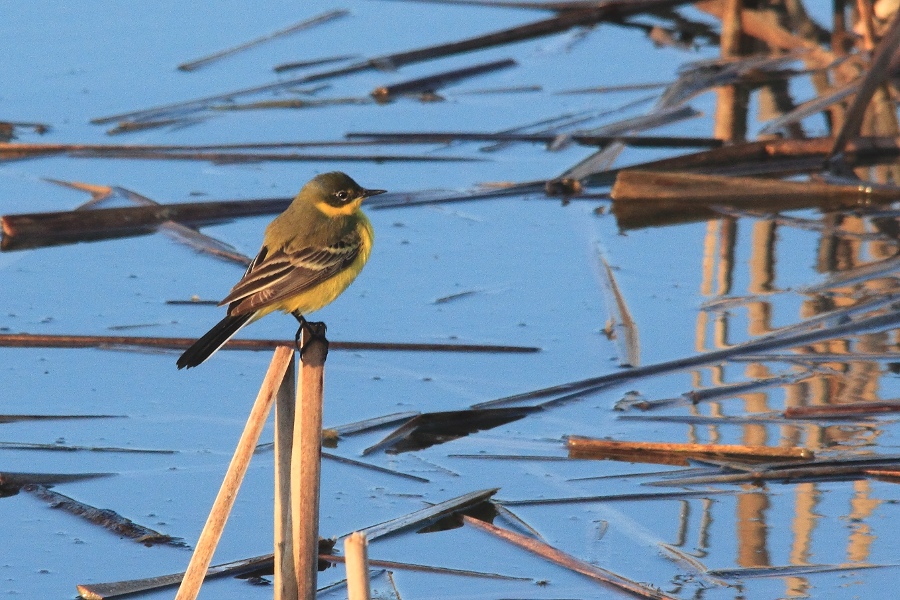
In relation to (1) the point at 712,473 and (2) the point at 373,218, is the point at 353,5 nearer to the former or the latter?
(2) the point at 373,218

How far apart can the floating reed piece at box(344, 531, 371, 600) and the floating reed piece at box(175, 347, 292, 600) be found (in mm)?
640

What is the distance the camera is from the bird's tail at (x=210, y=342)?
18.0ft

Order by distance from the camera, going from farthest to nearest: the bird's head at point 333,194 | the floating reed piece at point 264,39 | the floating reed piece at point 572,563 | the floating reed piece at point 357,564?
1. the floating reed piece at point 264,39
2. the bird's head at point 333,194
3. the floating reed piece at point 572,563
4. the floating reed piece at point 357,564

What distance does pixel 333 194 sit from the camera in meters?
6.77

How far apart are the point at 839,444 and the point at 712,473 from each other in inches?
29.4

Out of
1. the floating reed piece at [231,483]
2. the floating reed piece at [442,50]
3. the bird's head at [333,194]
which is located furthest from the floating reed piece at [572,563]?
the floating reed piece at [442,50]

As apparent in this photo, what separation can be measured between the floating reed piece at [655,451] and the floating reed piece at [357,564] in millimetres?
2581

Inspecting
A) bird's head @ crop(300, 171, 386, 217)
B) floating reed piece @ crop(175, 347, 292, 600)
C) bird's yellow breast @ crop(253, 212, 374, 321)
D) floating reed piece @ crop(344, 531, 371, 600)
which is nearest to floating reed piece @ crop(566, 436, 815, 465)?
bird's yellow breast @ crop(253, 212, 374, 321)

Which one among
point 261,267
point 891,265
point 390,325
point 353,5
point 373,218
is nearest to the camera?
point 261,267

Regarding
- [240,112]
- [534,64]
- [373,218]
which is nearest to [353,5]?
[534,64]

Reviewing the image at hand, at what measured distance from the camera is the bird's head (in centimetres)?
673

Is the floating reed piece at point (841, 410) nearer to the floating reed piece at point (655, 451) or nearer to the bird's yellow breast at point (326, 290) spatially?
the floating reed piece at point (655, 451)

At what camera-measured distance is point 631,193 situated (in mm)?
10352

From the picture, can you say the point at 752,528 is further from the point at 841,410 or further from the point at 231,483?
the point at 231,483
